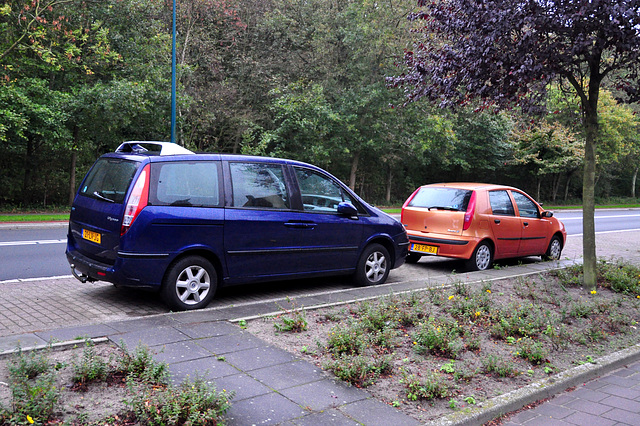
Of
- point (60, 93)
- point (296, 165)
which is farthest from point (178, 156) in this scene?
point (60, 93)

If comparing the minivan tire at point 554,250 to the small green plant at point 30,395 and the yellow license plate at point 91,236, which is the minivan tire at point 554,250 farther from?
the small green plant at point 30,395

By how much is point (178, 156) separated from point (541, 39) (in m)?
5.57

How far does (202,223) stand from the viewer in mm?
6352

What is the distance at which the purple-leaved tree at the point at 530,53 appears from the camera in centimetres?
747

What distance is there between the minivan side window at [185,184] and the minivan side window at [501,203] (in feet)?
19.0

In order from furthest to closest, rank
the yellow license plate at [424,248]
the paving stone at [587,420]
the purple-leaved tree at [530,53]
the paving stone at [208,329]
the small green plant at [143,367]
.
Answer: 1. the yellow license plate at [424,248]
2. the purple-leaved tree at [530,53]
3. the paving stone at [208,329]
4. the paving stone at [587,420]
5. the small green plant at [143,367]

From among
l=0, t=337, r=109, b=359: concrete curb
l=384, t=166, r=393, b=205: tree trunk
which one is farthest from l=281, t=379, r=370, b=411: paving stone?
l=384, t=166, r=393, b=205: tree trunk

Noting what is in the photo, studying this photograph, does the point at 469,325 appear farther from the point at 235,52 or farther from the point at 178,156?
the point at 235,52

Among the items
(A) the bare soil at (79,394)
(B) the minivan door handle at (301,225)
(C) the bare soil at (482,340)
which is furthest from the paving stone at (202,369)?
(B) the minivan door handle at (301,225)

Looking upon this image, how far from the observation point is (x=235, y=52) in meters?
26.9

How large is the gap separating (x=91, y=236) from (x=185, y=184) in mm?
1277

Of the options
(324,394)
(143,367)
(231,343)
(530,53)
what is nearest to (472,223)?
(530,53)

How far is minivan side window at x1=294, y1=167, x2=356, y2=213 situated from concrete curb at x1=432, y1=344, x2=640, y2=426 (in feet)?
Result: 12.8

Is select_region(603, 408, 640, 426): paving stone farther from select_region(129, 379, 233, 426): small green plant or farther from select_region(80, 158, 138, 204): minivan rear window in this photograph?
select_region(80, 158, 138, 204): minivan rear window
